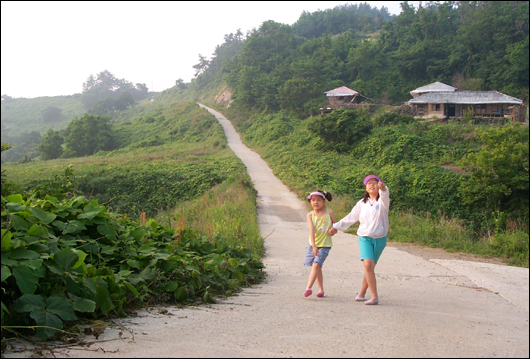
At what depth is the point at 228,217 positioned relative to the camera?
10.9 metres

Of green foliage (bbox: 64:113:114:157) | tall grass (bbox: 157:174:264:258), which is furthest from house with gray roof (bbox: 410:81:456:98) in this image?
green foliage (bbox: 64:113:114:157)

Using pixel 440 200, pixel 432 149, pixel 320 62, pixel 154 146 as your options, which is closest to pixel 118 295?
pixel 440 200

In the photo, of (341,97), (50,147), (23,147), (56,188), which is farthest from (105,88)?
(56,188)

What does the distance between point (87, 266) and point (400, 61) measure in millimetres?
50623

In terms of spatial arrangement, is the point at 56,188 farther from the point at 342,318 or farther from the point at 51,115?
the point at 51,115

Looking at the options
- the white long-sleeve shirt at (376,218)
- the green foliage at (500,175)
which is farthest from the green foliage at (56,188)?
the green foliage at (500,175)

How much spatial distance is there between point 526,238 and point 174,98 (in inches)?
3184

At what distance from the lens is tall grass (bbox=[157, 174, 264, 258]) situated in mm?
8734

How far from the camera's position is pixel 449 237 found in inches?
428

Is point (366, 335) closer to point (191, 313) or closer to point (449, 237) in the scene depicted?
point (191, 313)

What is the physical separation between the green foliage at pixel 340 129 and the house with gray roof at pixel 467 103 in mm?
10630

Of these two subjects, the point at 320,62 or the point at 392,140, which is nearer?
the point at 392,140

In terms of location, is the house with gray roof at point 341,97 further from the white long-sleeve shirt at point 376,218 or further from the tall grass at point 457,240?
the white long-sleeve shirt at point 376,218

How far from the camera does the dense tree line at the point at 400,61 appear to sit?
43.1 metres
